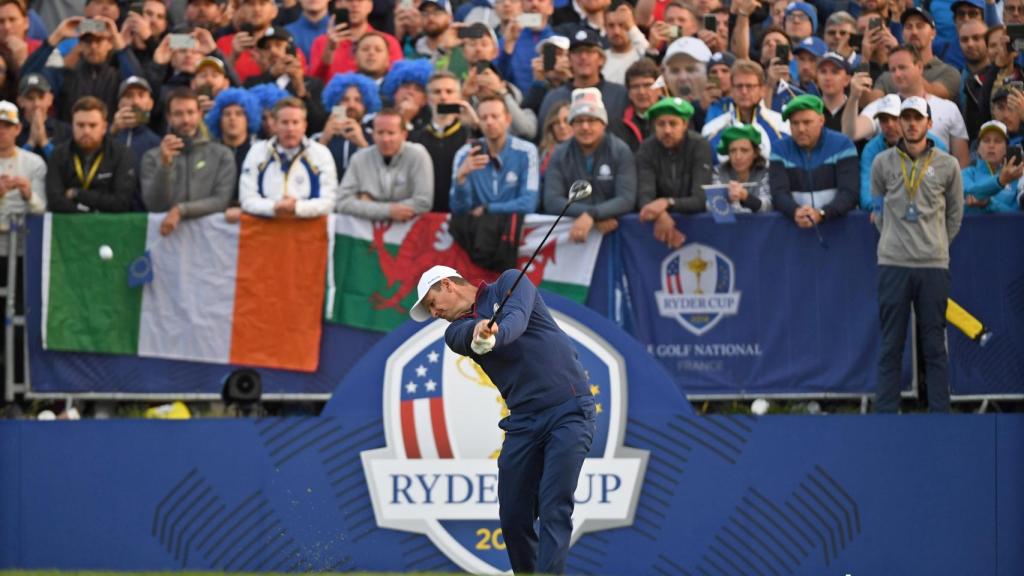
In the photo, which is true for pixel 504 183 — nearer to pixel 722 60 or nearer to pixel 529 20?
pixel 722 60

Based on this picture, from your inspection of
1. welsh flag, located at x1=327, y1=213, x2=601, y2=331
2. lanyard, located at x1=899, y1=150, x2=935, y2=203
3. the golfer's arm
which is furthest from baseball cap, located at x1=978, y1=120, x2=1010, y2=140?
the golfer's arm

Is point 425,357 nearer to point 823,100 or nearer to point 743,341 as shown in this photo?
point 743,341

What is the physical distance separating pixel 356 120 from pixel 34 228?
2866mm

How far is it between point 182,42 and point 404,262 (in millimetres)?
3493

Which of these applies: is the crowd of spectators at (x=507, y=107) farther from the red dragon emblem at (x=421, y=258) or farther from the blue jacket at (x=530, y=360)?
the blue jacket at (x=530, y=360)

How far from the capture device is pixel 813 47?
1426 centimetres

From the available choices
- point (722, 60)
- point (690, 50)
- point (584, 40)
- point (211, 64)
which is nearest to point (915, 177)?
point (722, 60)

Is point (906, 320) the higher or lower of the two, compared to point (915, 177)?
lower

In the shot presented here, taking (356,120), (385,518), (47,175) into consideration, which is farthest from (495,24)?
(385,518)

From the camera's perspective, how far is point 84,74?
49.6 feet

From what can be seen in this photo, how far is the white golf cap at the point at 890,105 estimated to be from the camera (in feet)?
41.6

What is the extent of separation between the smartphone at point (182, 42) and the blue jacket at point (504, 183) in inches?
134

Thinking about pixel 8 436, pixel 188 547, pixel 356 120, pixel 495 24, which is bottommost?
pixel 188 547

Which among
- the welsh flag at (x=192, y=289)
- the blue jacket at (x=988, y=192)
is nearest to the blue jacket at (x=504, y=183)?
the welsh flag at (x=192, y=289)
